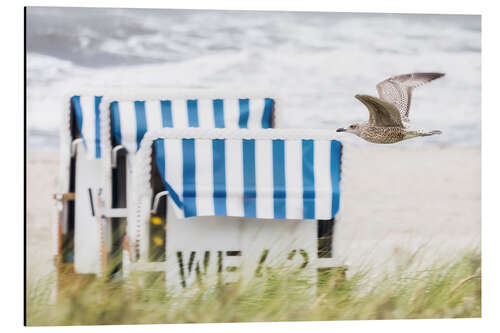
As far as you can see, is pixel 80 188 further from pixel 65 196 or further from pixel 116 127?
pixel 116 127

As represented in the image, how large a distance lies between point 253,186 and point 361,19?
2.62m

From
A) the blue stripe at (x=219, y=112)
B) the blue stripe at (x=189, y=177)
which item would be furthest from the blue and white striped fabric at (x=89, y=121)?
the blue stripe at (x=189, y=177)

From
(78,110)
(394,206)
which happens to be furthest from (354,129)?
(394,206)

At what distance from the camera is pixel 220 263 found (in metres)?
3.46

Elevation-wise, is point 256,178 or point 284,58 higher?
point 284,58

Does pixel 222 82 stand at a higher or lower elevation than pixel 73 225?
higher

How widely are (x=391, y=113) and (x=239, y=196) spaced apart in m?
0.93

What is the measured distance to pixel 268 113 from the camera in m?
3.89

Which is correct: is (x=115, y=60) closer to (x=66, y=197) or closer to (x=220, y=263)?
(x=66, y=197)

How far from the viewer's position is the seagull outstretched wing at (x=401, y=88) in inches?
129

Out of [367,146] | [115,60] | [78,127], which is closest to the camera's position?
[78,127]

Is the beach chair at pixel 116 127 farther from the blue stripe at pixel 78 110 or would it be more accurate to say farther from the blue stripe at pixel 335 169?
the blue stripe at pixel 335 169

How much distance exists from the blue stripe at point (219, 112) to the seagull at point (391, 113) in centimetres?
94

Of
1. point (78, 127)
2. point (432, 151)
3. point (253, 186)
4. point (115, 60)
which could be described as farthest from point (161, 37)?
point (432, 151)
